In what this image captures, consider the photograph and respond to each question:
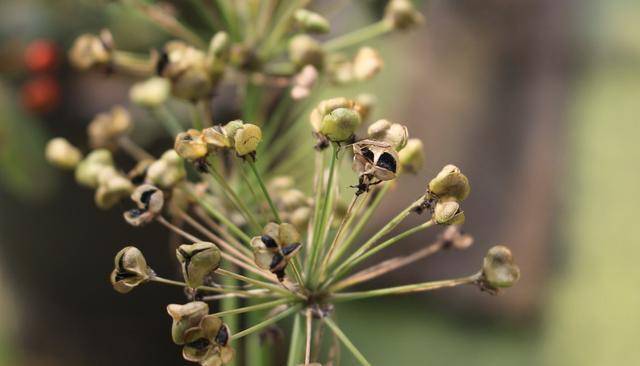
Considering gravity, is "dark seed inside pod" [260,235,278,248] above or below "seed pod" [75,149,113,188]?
below

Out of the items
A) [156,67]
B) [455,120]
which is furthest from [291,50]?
[455,120]

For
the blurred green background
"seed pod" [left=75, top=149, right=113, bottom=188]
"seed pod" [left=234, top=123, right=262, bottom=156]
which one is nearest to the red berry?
the blurred green background

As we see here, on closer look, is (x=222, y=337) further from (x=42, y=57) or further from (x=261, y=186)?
(x=42, y=57)

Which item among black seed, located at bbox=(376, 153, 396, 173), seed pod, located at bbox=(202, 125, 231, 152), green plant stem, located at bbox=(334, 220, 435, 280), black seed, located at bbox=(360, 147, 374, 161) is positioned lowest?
green plant stem, located at bbox=(334, 220, 435, 280)

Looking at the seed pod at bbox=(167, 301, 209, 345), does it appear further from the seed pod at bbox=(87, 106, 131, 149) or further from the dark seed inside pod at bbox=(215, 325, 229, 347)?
the seed pod at bbox=(87, 106, 131, 149)

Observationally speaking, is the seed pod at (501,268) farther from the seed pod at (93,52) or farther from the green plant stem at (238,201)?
the seed pod at (93,52)

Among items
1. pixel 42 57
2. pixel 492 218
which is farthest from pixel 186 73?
pixel 492 218

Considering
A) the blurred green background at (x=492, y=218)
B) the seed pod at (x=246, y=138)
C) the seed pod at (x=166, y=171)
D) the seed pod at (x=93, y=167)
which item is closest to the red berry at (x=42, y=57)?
the blurred green background at (x=492, y=218)

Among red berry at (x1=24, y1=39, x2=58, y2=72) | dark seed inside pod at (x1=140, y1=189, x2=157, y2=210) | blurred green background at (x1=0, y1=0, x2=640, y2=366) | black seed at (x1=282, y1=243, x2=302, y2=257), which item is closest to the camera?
black seed at (x1=282, y1=243, x2=302, y2=257)
